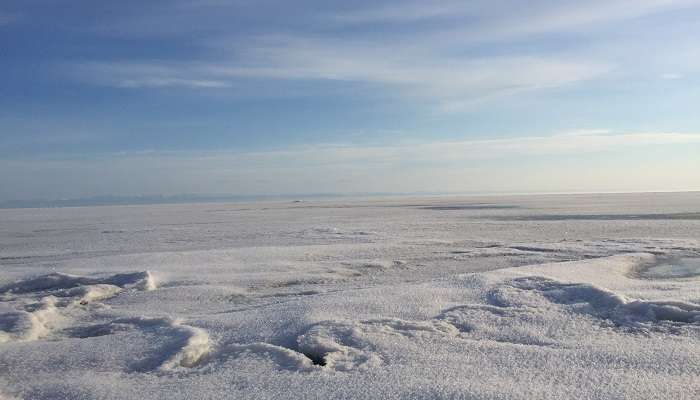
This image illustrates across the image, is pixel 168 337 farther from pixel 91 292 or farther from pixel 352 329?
pixel 91 292

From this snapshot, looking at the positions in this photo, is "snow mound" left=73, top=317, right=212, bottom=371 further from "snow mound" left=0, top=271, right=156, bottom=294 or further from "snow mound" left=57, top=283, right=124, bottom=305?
"snow mound" left=0, top=271, right=156, bottom=294

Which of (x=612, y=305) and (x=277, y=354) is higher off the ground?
(x=612, y=305)

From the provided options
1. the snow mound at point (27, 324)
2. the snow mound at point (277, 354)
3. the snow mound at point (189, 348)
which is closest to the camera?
the snow mound at point (277, 354)

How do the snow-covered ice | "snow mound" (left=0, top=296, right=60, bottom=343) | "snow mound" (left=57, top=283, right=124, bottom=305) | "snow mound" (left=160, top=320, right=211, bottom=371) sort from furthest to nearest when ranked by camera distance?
1. "snow mound" (left=57, top=283, right=124, bottom=305)
2. "snow mound" (left=0, top=296, right=60, bottom=343)
3. "snow mound" (left=160, top=320, right=211, bottom=371)
4. the snow-covered ice

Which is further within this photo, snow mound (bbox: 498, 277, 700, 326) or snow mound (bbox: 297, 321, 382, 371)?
snow mound (bbox: 498, 277, 700, 326)

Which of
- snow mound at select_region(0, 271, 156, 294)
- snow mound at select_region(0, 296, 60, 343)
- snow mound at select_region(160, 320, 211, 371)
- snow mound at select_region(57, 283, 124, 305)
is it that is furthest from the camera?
snow mound at select_region(0, 271, 156, 294)

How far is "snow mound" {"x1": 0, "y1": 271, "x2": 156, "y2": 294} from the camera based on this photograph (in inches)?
230

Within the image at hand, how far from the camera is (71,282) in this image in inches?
238

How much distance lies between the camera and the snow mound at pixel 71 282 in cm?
584

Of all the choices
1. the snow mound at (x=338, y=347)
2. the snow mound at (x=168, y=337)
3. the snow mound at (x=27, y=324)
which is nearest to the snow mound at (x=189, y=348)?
the snow mound at (x=168, y=337)

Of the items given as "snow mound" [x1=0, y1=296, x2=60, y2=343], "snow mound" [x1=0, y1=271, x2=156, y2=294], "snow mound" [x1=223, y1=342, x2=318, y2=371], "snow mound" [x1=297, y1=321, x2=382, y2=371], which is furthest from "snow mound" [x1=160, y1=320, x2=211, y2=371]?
"snow mound" [x1=0, y1=271, x2=156, y2=294]

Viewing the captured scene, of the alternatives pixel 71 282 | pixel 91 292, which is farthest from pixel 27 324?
pixel 71 282

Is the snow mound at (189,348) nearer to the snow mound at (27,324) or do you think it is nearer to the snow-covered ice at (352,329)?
the snow-covered ice at (352,329)

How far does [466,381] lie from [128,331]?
2700 millimetres
